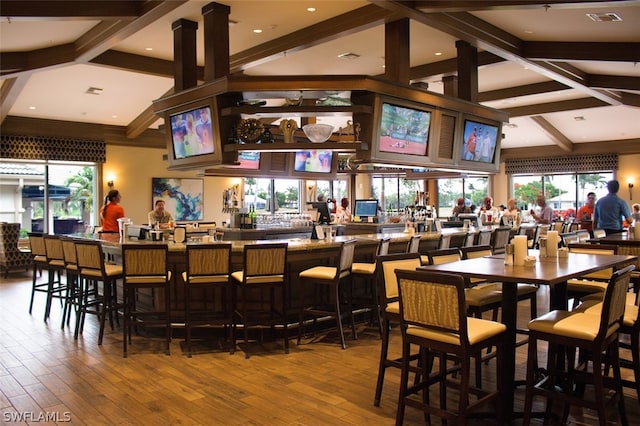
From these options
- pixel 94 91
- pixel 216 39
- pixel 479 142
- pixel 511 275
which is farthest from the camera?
pixel 94 91

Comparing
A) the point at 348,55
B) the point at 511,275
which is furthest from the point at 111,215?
the point at 511,275

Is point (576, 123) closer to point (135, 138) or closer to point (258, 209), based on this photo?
point (258, 209)

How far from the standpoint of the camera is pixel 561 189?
16.5m

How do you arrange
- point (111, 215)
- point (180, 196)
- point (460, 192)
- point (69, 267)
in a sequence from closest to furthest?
point (69, 267)
point (111, 215)
point (180, 196)
point (460, 192)

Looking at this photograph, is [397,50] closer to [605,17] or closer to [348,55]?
[348,55]

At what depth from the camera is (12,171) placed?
11.3 m

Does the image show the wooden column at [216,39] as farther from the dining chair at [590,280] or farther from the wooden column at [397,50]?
the dining chair at [590,280]

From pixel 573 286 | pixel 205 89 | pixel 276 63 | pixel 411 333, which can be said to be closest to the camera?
pixel 411 333

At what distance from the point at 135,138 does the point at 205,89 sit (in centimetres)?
783

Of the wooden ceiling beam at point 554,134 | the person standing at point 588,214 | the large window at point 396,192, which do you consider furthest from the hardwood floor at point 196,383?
the large window at point 396,192

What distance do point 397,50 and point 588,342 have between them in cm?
390

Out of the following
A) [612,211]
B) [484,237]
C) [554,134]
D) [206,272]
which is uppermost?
[554,134]

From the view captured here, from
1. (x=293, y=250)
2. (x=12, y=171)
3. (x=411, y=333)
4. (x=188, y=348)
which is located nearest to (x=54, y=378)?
(x=188, y=348)

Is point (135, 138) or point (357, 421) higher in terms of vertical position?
point (135, 138)
